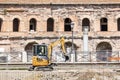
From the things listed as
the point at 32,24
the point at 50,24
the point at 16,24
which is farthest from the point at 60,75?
the point at 16,24

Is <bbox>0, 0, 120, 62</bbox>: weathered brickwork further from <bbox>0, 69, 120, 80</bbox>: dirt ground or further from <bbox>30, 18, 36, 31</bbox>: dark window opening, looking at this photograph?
<bbox>0, 69, 120, 80</bbox>: dirt ground

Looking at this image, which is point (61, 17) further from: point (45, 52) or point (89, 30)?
point (45, 52)

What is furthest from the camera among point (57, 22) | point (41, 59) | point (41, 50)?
point (57, 22)

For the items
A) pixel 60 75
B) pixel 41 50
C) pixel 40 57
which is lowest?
→ pixel 60 75

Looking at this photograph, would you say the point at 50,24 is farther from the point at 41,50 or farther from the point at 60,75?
the point at 60,75

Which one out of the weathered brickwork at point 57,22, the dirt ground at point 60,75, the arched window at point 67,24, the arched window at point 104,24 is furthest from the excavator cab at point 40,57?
the arched window at point 104,24

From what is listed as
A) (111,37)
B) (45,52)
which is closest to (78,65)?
(45,52)

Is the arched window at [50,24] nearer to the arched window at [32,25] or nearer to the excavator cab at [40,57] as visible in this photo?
the arched window at [32,25]

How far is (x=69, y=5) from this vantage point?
53.9m

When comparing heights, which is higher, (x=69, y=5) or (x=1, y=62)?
(x=69, y=5)

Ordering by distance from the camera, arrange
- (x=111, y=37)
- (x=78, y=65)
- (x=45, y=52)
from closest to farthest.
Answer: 1. (x=45, y=52)
2. (x=78, y=65)
3. (x=111, y=37)

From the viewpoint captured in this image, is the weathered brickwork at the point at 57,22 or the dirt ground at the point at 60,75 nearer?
the dirt ground at the point at 60,75

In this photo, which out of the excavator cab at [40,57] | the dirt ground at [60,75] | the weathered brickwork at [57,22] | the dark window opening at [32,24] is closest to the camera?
the dirt ground at [60,75]

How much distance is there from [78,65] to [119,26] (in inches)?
667
